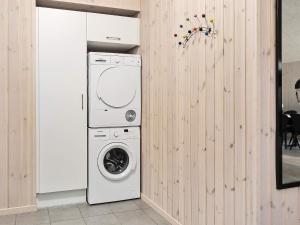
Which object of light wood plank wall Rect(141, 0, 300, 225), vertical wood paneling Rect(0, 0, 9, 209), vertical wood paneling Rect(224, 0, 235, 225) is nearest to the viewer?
light wood plank wall Rect(141, 0, 300, 225)

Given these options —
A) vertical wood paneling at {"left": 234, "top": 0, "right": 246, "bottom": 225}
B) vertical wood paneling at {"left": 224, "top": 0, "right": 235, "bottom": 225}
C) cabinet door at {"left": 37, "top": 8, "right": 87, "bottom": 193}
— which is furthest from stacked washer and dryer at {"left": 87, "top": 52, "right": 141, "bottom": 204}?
vertical wood paneling at {"left": 234, "top": 0, "right": 246, "bottom": 225}

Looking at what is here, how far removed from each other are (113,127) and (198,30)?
1.65 meters

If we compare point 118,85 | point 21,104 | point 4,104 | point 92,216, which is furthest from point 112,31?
point 92,216

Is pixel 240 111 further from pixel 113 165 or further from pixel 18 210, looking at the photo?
pixel 18 210

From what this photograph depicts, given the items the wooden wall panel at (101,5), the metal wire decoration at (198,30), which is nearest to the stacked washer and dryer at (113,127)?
the wooden wall panel at (101,5)

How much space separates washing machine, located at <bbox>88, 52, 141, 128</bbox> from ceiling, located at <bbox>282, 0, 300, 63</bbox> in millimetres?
2048

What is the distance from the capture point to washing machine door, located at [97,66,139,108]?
3.53 meters

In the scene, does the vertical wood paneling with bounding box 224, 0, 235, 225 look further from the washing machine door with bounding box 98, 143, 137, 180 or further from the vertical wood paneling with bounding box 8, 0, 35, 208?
the vertical wood paneling with bounding box 8, 0, 35, 208

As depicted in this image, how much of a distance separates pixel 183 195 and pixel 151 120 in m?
1.02

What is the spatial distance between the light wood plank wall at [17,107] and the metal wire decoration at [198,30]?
1690 millimetres

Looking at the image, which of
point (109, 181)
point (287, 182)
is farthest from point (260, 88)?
point (109, 181)

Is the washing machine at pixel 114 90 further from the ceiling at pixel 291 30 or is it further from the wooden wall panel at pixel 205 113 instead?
the ceiling at pixel 291 30

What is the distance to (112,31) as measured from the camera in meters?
3.62

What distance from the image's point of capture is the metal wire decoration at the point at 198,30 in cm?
230
